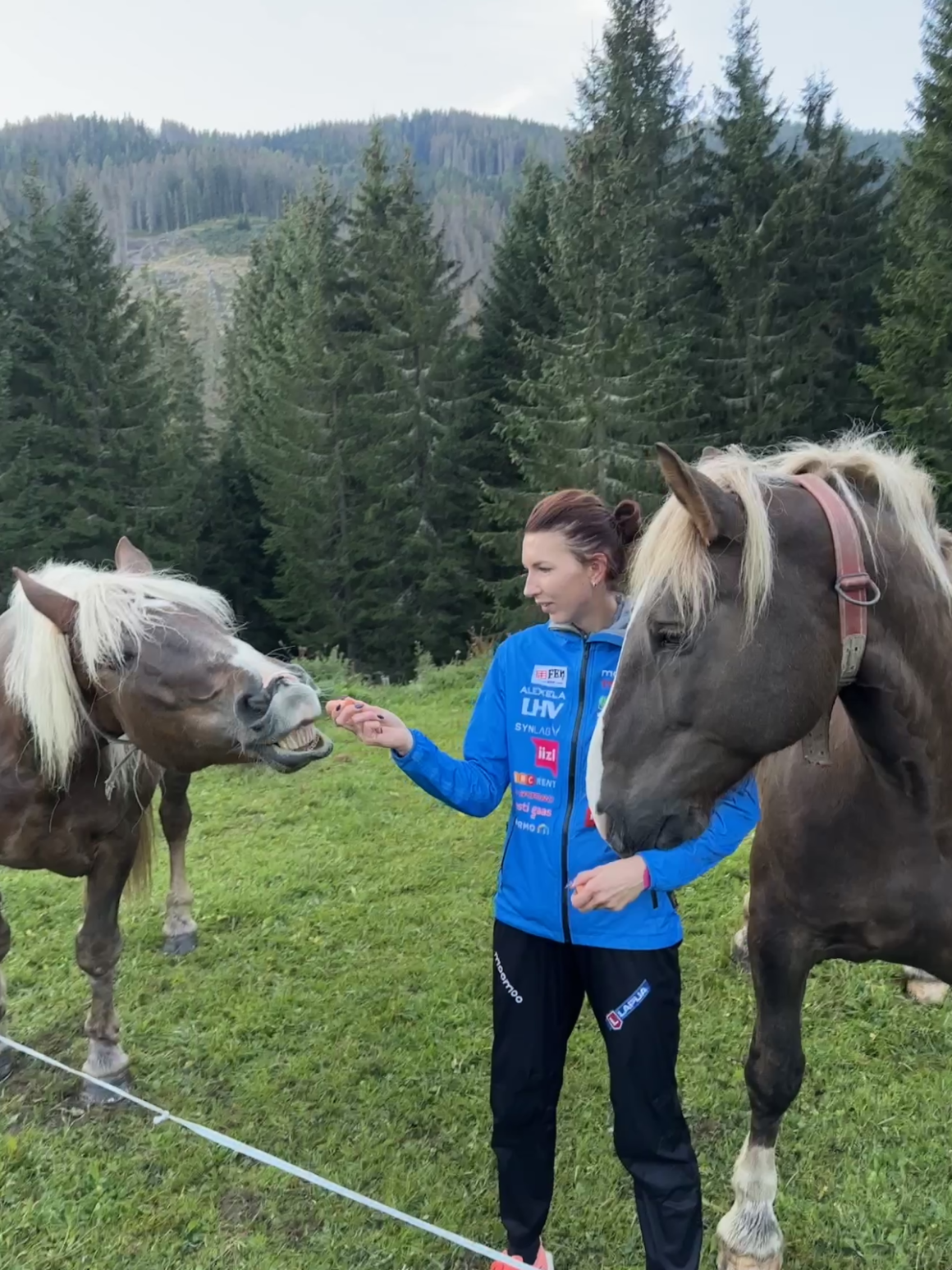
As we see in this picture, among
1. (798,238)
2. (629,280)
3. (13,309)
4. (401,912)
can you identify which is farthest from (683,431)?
(13,309)

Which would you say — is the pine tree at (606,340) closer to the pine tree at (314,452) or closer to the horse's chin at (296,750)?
the pine tree at (314,452)

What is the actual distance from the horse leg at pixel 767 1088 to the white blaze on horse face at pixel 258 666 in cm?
147

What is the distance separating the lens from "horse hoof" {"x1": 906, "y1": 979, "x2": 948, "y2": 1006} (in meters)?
3.58

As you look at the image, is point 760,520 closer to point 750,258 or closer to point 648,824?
point 648,824

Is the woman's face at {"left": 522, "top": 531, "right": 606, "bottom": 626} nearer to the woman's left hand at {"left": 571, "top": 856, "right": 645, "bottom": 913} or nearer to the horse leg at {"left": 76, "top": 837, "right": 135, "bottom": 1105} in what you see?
the woman's left hand at {"left": 571, "top": 856, "right": 645, "bottom": 913}

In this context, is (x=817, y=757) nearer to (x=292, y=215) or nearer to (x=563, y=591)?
Result: (x=563, y=591)

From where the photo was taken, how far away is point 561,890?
6.76 feet

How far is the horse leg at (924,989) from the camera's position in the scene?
3.58 m

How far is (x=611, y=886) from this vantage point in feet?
5.65

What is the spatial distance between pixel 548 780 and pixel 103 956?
2.18 m

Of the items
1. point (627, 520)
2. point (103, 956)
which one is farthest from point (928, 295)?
point (103, 956)

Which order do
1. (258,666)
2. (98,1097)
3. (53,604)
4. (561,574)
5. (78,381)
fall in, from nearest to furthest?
(561,574)
(258,666)
(53,604)
(98,1097)
(78,381)

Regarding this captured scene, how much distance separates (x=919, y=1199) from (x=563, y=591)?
7.62ft

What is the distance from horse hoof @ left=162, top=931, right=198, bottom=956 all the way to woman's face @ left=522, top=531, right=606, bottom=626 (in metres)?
3.32
